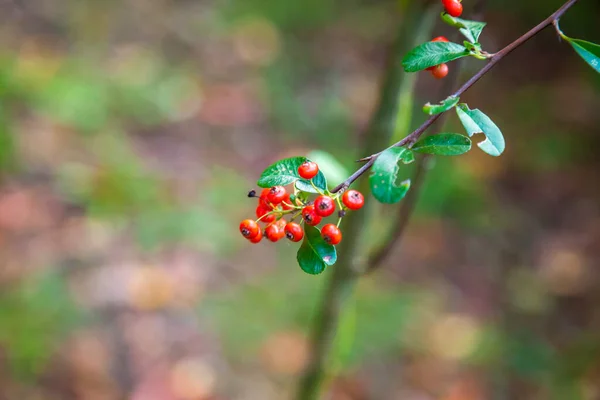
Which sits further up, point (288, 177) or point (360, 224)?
point (360, 224)

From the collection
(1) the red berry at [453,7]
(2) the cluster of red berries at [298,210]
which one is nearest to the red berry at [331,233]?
(2) the cluster of red berries at [298,210]

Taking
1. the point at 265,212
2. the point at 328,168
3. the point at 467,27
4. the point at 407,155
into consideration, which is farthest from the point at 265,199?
the point at 328,168

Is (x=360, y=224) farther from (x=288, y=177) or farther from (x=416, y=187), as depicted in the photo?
(x=288, y=177)

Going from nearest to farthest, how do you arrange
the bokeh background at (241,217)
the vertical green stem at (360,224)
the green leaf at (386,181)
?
the green leaf at (386,181), the vertical green stem at (360,224), the bokeh background at (241,217)

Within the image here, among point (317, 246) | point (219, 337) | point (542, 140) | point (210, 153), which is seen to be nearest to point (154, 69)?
point (210, 153)

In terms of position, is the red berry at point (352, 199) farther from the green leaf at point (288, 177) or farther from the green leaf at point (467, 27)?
the green leaf at point (467, 27)

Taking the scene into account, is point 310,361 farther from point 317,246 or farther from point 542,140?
point 542,140

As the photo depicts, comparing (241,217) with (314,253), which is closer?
(314,253)

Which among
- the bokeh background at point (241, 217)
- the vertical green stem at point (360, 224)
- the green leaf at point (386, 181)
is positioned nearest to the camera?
the green leaf at point (386, 181)
